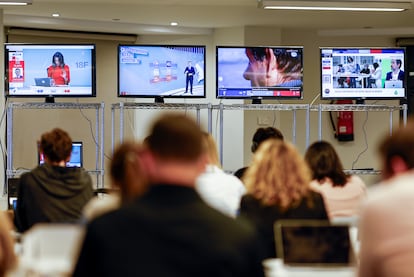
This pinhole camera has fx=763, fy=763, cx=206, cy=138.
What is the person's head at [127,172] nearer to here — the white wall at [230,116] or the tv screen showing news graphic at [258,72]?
the tv screen showing news graphic at [258,72]

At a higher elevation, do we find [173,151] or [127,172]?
[173,151]

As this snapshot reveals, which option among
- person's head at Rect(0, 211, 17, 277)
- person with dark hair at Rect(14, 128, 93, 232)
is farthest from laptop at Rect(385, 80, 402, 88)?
person's head at Rect(0, 211, 17, 277)

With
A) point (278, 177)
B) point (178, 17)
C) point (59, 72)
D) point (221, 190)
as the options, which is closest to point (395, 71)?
point (178, 17)

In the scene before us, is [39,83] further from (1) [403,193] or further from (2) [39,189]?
(1) [403,193]

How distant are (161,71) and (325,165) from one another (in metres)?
3.23

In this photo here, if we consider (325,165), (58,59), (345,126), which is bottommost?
(325,165)

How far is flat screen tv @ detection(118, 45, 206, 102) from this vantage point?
742 cm

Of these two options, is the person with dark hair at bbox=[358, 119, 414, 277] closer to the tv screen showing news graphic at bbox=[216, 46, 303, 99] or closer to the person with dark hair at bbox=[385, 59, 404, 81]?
the tv screen showing news graphic at bbox=[216, 46, 303, 99]

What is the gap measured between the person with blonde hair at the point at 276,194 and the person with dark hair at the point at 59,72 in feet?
13.5

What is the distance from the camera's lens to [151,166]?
1932mm

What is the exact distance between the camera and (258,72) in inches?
295

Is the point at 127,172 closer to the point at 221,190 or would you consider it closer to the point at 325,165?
the point at 221,190

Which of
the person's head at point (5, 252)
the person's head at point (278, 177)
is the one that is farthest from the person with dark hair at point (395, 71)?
the person's head at point (5, 252)

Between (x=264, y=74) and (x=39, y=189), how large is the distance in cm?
328
